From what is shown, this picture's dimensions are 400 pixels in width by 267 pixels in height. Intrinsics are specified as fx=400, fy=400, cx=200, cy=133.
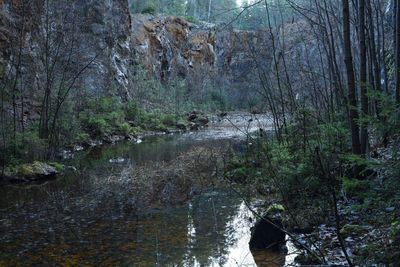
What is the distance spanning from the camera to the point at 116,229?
6.64 metres

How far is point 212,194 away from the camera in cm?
884

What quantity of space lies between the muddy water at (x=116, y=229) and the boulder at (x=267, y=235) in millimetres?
161

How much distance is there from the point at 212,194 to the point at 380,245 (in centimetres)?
564

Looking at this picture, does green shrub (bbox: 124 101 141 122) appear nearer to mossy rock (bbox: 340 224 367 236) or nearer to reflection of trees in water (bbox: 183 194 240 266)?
reflection of trees in water (bbox: 183 194 240 266)

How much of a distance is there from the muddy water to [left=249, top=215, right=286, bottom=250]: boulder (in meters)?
0.16

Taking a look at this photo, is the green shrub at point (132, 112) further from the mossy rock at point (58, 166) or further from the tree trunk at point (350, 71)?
the tree trunk at point (350, 71)

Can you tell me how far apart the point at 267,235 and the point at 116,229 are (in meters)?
2.61

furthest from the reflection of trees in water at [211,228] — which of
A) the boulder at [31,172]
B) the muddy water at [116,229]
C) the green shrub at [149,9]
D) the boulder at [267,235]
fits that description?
the green shrub at [149,9]

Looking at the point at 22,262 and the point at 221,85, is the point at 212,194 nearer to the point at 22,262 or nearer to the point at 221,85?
the point at 22,262

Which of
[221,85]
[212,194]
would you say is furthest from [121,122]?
[221,85]

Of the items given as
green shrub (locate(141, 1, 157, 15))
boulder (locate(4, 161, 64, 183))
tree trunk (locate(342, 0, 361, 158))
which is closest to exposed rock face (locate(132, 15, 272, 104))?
green shrub (locate(141, 1, 157, 15))

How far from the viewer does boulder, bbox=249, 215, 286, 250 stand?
5384 mm

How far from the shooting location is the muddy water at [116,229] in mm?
5357

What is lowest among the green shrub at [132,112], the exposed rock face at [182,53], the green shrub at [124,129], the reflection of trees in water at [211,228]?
the reflection of trees in water at [211,228]
